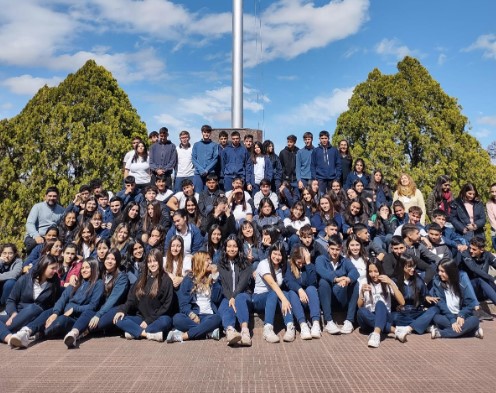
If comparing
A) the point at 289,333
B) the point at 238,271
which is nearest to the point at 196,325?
the point at 238,271

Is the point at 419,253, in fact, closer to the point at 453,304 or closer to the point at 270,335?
the point at 453,304

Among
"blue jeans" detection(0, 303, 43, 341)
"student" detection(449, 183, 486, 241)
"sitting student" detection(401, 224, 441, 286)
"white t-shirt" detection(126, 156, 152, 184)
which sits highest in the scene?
"white t-shirt" detection(126, 156, 152, 184)

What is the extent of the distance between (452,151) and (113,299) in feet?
43.6

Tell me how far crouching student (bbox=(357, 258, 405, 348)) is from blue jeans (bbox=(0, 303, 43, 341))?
429 centimetres

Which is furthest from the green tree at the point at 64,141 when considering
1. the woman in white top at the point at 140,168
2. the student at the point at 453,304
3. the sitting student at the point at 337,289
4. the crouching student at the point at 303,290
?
the student at the point at 453,304

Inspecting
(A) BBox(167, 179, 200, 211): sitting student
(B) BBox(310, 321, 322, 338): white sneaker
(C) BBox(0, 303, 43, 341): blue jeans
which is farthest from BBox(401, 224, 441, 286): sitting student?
(C) BBox(0, 303, 43, 341): blue jeans

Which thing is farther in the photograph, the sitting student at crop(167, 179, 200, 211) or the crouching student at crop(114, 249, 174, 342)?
the sitting student at crop(167, 179, 200, 211)

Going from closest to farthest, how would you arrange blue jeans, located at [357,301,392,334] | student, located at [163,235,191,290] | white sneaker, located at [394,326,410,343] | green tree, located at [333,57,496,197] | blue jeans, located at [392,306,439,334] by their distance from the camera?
1. white sneaker, located at [394,326,410,343]
2. blue jeans, located at [357,301,392,334]
3. blue jeans, located at [392,306,439,334]
4. student, located at [163,235,191,290]
5. green tree, located at [333,57,496,197]

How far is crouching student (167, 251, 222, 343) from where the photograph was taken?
5.24 metres

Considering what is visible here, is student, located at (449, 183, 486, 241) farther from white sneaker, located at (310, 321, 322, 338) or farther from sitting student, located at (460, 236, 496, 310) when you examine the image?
white sneaker, located at (310, 321, 322, 338)

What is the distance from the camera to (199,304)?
560cm

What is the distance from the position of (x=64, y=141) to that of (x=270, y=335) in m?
12.4

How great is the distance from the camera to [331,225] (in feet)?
21.7

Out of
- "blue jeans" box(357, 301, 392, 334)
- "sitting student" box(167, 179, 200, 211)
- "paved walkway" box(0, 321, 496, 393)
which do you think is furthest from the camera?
"sitting student" box(167, 179, 200, 211)
